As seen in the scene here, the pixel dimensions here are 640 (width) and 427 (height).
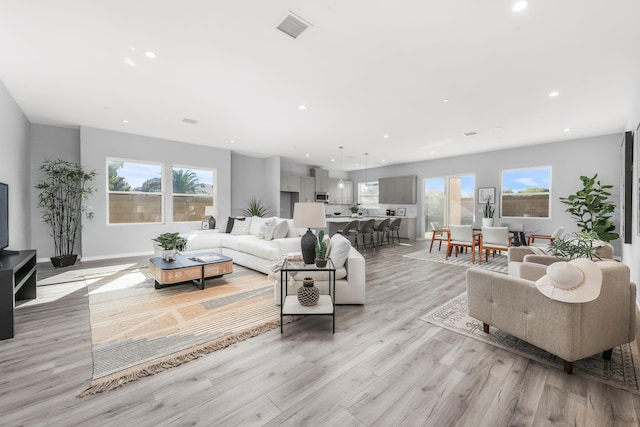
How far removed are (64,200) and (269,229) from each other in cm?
425

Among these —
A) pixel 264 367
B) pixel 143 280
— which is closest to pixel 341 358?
pixel 264 367

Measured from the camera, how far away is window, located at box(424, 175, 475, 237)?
8.27 m

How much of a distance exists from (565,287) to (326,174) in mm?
9053

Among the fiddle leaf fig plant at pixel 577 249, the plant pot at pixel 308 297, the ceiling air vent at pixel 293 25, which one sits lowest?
the plant pot at pixel 308 297

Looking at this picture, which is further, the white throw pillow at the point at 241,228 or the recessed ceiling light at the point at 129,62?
the white throw pillow at the point at 241,228

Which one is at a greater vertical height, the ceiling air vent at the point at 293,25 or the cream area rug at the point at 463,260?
the ceiling air vent at the point at 293,25

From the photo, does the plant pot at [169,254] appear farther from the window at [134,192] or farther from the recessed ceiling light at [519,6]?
the recessed ceiling light at [519,6]

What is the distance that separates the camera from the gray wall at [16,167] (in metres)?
3.69

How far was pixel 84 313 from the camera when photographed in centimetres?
284

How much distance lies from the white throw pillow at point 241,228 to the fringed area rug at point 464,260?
3697 millimetres

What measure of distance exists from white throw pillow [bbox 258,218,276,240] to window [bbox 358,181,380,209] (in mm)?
6563

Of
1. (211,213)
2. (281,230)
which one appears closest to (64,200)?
(211,213)

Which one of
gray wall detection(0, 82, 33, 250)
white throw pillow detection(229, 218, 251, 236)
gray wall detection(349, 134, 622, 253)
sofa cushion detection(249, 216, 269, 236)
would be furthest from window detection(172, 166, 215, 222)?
gray wall detection(349, 134, 622, 253)

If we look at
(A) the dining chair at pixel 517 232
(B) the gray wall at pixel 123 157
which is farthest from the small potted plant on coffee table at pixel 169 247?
(A) the dining chair at pixel 517 232
